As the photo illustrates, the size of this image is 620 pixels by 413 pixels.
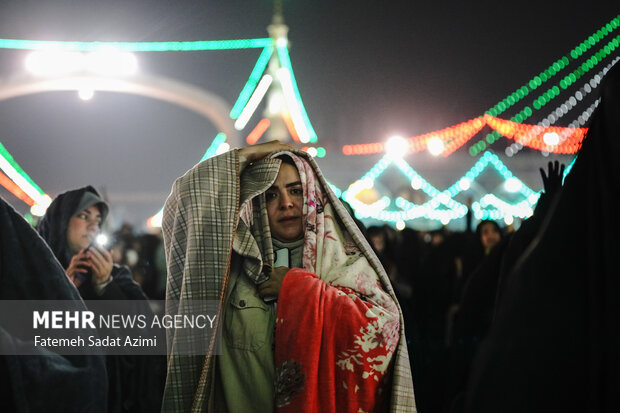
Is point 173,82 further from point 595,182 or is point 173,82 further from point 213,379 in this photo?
point 595,182

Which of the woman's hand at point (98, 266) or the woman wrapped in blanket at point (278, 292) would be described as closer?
the woman wrapped in blanket at point (278, 292)

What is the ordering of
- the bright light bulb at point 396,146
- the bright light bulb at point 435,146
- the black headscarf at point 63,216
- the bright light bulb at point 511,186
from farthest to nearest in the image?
the bright light bulb at point 396,146 → the bright light bulb at point 435,146 → the bright light bulb at point 511,186 → the black headscarf at point 63,216

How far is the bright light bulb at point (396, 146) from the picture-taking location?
1436 inches

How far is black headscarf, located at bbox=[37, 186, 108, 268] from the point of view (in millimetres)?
2895

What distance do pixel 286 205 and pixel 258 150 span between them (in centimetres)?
22

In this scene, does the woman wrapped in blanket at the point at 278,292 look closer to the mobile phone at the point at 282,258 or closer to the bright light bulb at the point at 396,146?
the mobile phone at the point at 282,258

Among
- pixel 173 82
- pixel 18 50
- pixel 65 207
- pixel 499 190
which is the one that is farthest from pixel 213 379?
pixel 499 190

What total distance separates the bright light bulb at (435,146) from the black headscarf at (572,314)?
3495cm

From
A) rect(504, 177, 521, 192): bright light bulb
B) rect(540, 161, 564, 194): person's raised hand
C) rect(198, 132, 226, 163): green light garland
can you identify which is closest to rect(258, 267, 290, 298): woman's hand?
rect(540, 161, 564, 194): person's raised hand

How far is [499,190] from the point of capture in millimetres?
36938

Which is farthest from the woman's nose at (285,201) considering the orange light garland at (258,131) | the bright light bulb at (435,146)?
the orange light garland at (258,131)

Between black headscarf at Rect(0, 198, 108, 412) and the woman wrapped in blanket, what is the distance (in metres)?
0.36

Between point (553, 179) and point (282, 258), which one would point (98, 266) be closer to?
point (282, 258)

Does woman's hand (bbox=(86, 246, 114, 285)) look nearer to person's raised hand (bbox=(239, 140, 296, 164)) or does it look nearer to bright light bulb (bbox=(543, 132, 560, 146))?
person's raised hand (bbox=(239, 140, 296, 164))
